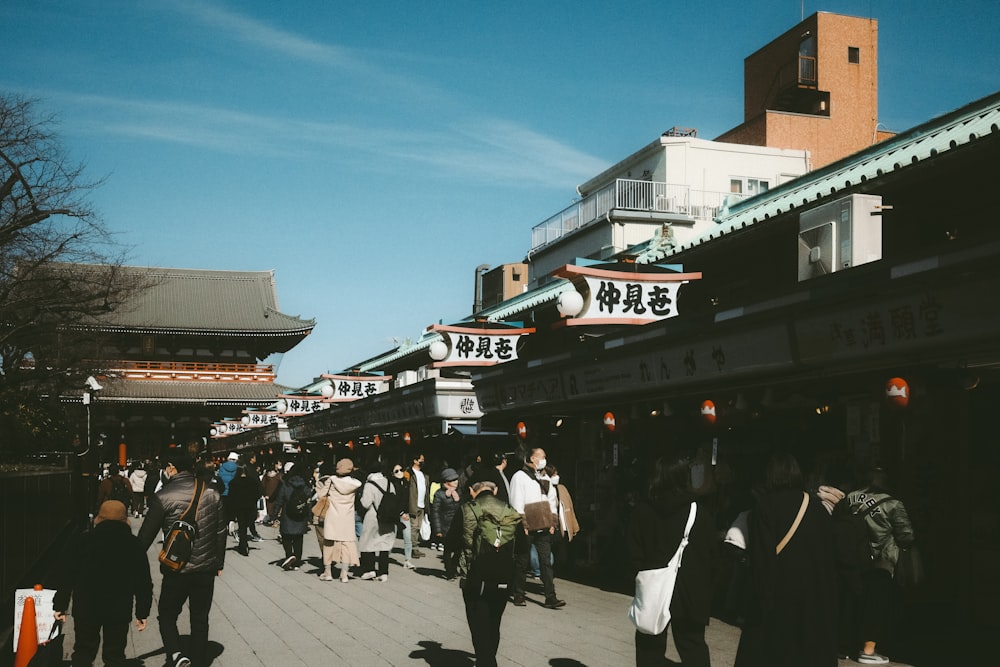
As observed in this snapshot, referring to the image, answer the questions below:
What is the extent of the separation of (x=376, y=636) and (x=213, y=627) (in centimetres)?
206

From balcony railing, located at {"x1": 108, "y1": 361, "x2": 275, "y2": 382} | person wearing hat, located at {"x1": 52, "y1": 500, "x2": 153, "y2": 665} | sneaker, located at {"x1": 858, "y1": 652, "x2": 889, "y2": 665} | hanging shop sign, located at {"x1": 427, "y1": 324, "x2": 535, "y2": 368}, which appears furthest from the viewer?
balcony railing, located at {"x1": 108, "y1": 361, "x2": 275, "y2": 382}

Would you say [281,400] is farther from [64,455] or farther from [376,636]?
[376,636]

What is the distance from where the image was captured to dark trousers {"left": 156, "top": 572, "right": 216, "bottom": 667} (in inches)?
323

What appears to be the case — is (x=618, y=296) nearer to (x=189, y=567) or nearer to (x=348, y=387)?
(x=189, y=567)

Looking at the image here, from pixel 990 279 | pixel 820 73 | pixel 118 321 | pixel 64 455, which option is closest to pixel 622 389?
pixel 990 279

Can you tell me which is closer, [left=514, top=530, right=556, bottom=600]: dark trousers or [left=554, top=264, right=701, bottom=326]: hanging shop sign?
[left=514, top=530, right=556, bottom=600]: dark trousers

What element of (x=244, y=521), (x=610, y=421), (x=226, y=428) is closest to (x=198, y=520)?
(x=610, y=421)

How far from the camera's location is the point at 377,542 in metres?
15.2

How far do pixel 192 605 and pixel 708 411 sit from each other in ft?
20.6

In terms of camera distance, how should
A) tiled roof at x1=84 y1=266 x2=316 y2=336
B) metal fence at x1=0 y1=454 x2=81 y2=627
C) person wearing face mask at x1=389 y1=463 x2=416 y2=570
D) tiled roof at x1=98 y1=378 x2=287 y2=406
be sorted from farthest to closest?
tiled roof at x1=84 y1=266 x2=316 y2=336, tiled roof at x1=98 y1=378 x2=287 y2=406, person wearing face mask at x1=389 y1=463 x2=416 y2=570, metal fence at x1=0 y1=454 x2=81 y2=627

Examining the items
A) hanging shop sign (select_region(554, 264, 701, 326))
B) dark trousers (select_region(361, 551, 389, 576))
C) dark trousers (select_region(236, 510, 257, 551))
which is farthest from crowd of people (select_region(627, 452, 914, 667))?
dark trousers (select_region(236, 510, 257, 551))

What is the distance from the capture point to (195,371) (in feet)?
187

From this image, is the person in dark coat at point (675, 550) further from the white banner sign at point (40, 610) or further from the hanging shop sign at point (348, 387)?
the hanging shop sign at point (348, 387)

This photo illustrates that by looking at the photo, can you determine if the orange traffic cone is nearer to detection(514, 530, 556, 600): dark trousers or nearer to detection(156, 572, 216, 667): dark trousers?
detection(156, 572, 216, 667): dark trousers
